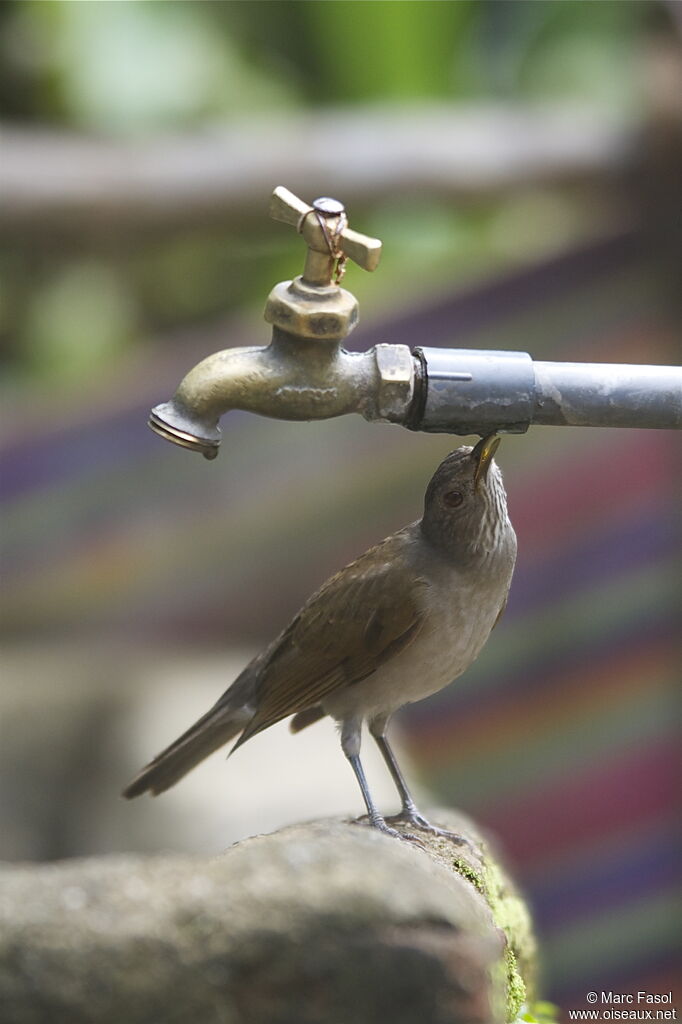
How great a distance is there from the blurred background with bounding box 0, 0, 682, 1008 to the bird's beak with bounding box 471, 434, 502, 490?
2648mm

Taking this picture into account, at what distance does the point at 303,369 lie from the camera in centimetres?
214

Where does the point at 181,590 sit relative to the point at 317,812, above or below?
above

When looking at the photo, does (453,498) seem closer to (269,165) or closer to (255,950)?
(255,950)

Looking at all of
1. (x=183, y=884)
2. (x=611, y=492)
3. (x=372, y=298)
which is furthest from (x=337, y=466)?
(x=183, y=884)

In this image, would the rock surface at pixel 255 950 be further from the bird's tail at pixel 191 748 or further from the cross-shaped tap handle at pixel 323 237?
the bird's tail at pixel 191 748

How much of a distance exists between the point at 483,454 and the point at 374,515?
4062 mm

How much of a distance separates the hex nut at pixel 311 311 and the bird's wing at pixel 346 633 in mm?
809

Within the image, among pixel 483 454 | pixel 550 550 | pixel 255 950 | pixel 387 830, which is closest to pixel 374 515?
pixel 550 550

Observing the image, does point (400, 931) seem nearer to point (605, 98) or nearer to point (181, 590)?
point (181, 590)

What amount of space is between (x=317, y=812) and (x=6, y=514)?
7.63 feet

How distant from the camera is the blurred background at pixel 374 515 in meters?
6.05

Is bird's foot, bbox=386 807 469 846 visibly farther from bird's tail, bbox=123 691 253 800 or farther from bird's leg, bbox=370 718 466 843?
bird's tail, bbox=123 691 253 800

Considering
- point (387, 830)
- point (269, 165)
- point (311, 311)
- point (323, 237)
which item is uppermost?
point (269, 165)

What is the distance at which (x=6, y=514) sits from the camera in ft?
21.5
